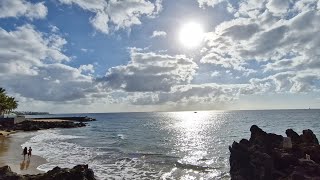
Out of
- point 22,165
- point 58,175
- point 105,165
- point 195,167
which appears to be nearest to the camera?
point 58,175

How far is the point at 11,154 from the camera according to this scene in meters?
47.7

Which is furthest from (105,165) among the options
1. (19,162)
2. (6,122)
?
(6,122)

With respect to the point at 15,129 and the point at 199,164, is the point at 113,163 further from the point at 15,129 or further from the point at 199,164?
the point at 15,129

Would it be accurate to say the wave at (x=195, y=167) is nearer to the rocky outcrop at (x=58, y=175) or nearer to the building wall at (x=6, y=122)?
the rocky outcrop at (x=58, y=175)

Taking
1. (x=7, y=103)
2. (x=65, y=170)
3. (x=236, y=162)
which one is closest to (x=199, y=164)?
(x=236, y=162)

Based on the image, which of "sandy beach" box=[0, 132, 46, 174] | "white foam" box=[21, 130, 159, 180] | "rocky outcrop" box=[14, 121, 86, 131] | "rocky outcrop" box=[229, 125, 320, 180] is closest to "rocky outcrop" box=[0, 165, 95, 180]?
"white foam" box=[21, 130, 159, 180]

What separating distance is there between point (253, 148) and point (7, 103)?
108 metres

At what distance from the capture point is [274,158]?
25.7 metres

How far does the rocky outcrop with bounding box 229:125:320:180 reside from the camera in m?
22.0

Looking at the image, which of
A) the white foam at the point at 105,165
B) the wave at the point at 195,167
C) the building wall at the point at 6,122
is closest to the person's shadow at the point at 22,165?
the white foam at the point at 105,165

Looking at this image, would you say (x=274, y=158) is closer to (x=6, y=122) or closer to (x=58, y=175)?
(x=58, y=175)

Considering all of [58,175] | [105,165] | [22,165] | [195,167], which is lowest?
[195,167]

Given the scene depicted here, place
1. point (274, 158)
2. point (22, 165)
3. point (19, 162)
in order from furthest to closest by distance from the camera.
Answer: point (19, 162)
point (22, 165)
point (274, 158)

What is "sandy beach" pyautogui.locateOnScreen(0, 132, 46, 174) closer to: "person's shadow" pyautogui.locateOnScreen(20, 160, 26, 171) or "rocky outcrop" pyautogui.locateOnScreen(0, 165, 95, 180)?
"person's shadow" pyautogui.locateOnScreen(20, 160, 26, 171)
